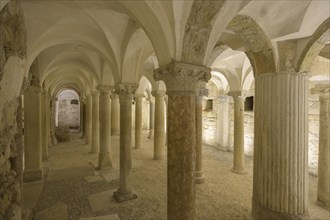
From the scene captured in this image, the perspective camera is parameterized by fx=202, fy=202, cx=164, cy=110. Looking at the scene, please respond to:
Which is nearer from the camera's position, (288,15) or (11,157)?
(11,157)

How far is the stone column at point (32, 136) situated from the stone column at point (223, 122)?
9.90 m

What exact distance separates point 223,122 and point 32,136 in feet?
33.5

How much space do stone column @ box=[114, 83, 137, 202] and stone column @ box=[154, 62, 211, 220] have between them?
2624 millimetres

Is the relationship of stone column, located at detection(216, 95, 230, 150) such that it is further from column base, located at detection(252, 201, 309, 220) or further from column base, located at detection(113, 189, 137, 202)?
column base, located at detection(113, 189, 137, 202)

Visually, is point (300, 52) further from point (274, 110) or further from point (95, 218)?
point (95, 218)

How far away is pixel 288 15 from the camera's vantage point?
3723mm

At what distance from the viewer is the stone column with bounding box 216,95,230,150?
501 inches

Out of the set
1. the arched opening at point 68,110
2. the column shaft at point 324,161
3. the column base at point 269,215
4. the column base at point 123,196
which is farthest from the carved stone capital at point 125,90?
the arched opening at point 68,110

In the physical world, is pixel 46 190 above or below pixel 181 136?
below

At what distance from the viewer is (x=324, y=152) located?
5.77 metres

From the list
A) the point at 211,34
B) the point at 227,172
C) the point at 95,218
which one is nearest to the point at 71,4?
the point at 211,34

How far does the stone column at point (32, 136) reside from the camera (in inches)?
269

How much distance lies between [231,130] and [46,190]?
33.6 feet

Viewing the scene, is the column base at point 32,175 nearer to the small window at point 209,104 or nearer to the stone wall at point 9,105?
the stone wall at point 9,105
